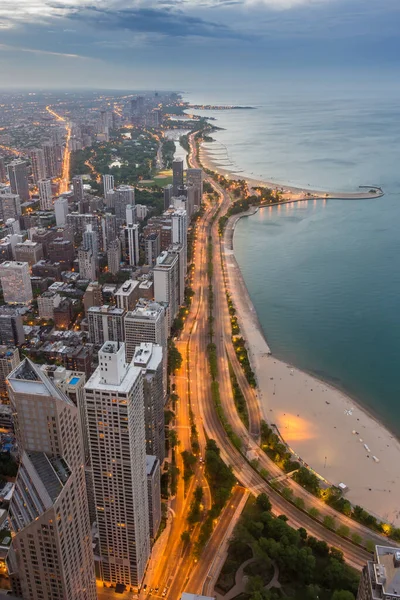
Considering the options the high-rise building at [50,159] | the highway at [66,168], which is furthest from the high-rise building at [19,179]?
the high-rise building at [50,159]

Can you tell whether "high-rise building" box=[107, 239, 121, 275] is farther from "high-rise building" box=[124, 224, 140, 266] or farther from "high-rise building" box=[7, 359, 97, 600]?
"high-rise building" box=[7, 359, 97, 600]

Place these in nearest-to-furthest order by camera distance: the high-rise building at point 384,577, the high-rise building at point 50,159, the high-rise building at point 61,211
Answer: the high-rise building at point 384,577, the high-rise building at point 61,211, the high-rise building at point 50,159

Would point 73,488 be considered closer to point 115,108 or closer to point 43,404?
point 43,404

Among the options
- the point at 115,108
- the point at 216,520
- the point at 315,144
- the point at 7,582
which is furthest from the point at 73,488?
the point at 115,108

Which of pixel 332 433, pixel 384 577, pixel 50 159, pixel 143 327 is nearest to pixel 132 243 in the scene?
pixel 143 327

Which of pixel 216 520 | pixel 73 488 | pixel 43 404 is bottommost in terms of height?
pixel 216 520

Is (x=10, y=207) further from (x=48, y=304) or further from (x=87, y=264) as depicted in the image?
(x=48, y=304)

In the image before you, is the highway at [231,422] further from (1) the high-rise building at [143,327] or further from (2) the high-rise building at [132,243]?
(2) the high-rise building at [132,243]
